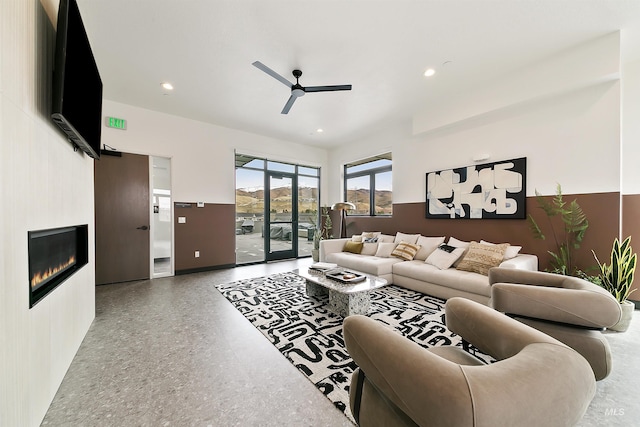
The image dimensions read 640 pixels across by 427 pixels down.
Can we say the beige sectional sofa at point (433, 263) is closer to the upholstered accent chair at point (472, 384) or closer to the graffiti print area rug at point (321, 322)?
the graffiti print area rug at point (321, 322)

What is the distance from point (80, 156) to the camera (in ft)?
7.37

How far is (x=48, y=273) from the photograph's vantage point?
1.59 m

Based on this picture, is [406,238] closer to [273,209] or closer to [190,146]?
[273,209]

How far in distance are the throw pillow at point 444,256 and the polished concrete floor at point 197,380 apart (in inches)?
62.1

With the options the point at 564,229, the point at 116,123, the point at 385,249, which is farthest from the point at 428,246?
the point at 116,123

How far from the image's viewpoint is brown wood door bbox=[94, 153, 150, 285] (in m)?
3.90

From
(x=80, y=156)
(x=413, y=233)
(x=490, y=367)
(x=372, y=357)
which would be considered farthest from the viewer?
(x=413, y=233)

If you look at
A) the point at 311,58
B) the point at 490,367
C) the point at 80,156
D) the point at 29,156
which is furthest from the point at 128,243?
the point at 490,367

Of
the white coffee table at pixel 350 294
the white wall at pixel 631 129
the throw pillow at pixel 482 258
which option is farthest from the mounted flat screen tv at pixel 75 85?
the white wall at pixel 631 129

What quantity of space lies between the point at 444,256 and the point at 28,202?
13.8 ft

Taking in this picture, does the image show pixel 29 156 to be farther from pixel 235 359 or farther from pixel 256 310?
pixel 256 310

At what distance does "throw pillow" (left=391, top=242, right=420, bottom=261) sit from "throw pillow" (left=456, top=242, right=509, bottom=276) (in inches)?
30.4

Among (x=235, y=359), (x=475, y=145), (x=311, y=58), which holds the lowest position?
(x=235, y=359)

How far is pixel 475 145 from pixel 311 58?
2910 mm
